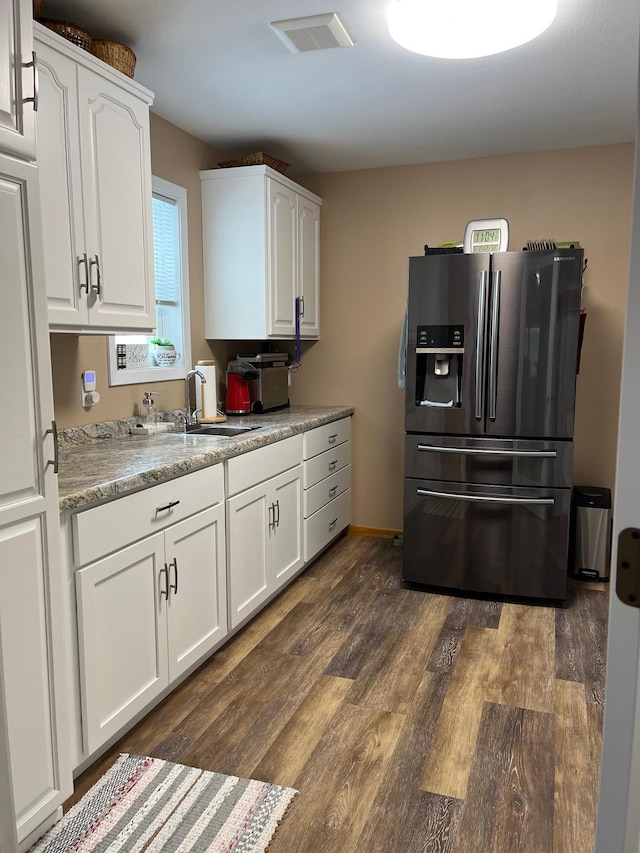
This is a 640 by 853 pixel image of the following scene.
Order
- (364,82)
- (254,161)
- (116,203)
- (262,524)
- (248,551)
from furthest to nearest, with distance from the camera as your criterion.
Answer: (254,161), (262,524), (248,551), (364,82), (116,203)

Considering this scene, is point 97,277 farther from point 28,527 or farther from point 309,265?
point 309,265

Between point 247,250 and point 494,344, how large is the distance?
1507 millimetres

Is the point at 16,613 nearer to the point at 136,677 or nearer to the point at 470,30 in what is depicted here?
the point at 136,677

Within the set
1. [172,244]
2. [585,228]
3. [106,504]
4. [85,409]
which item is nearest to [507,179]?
[585,228]

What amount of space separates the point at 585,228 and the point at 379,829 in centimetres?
339

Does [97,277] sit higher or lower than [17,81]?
lower

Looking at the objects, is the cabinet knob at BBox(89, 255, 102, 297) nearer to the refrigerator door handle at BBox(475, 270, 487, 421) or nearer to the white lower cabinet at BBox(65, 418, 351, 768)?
the white lower cabinet at BBox(65, 418, 351, 768)

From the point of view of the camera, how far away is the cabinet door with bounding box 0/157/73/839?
1507mm

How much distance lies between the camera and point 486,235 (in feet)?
10.9

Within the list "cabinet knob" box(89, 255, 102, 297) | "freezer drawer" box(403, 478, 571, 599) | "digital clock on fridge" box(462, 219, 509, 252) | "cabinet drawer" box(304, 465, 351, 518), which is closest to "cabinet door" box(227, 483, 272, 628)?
"cabinet drawer" box(304, 465, 351, 518)

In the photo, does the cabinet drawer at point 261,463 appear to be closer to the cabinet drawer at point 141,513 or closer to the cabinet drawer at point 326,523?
the cabinet drawer at point 141,513

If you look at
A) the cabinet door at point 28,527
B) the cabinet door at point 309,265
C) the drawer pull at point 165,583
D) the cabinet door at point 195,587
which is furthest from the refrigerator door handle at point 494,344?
the cabinet door at point 28,527

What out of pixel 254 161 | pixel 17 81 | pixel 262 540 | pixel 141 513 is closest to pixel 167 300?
pixel 254 161

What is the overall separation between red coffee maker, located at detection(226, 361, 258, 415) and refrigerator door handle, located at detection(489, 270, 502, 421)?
139 cm
